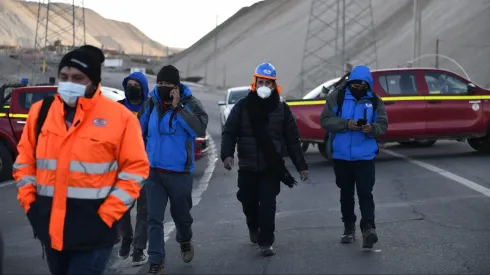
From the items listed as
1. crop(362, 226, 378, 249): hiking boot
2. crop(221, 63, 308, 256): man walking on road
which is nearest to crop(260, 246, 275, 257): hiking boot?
crop(221, 63, 308, 256): man walking on road

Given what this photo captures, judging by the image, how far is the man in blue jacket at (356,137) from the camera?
28.9ft

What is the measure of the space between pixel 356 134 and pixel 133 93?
7.30ft

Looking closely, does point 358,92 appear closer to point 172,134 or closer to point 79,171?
point 172,134

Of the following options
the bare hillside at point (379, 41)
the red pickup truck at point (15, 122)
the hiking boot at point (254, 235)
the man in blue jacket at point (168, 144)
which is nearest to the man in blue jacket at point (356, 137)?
the hiking boot at point (254, 235)

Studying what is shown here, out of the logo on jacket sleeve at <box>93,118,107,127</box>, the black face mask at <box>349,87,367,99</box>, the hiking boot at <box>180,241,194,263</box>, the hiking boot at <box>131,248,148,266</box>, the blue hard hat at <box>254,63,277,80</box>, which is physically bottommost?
the hiking boot at <box>131,248,148,266</box>

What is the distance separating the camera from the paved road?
8.03 meters

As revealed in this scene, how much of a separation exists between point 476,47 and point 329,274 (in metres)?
55.4

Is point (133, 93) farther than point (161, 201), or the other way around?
point (133, 93)

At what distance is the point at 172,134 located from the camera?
7695 mm

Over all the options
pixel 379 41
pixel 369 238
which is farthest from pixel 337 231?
pixel 379 41

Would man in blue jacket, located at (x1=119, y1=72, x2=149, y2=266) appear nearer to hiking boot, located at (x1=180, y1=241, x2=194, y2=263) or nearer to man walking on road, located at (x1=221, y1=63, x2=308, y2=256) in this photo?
hiking boot, located at (x1=180, y1=241, x2=194, y2=263)

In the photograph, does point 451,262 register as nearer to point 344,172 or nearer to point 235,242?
point 344,172

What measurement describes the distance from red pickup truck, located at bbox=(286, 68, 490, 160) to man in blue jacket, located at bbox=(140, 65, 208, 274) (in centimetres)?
957

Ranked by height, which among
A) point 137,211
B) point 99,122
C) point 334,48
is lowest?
point 137,211
